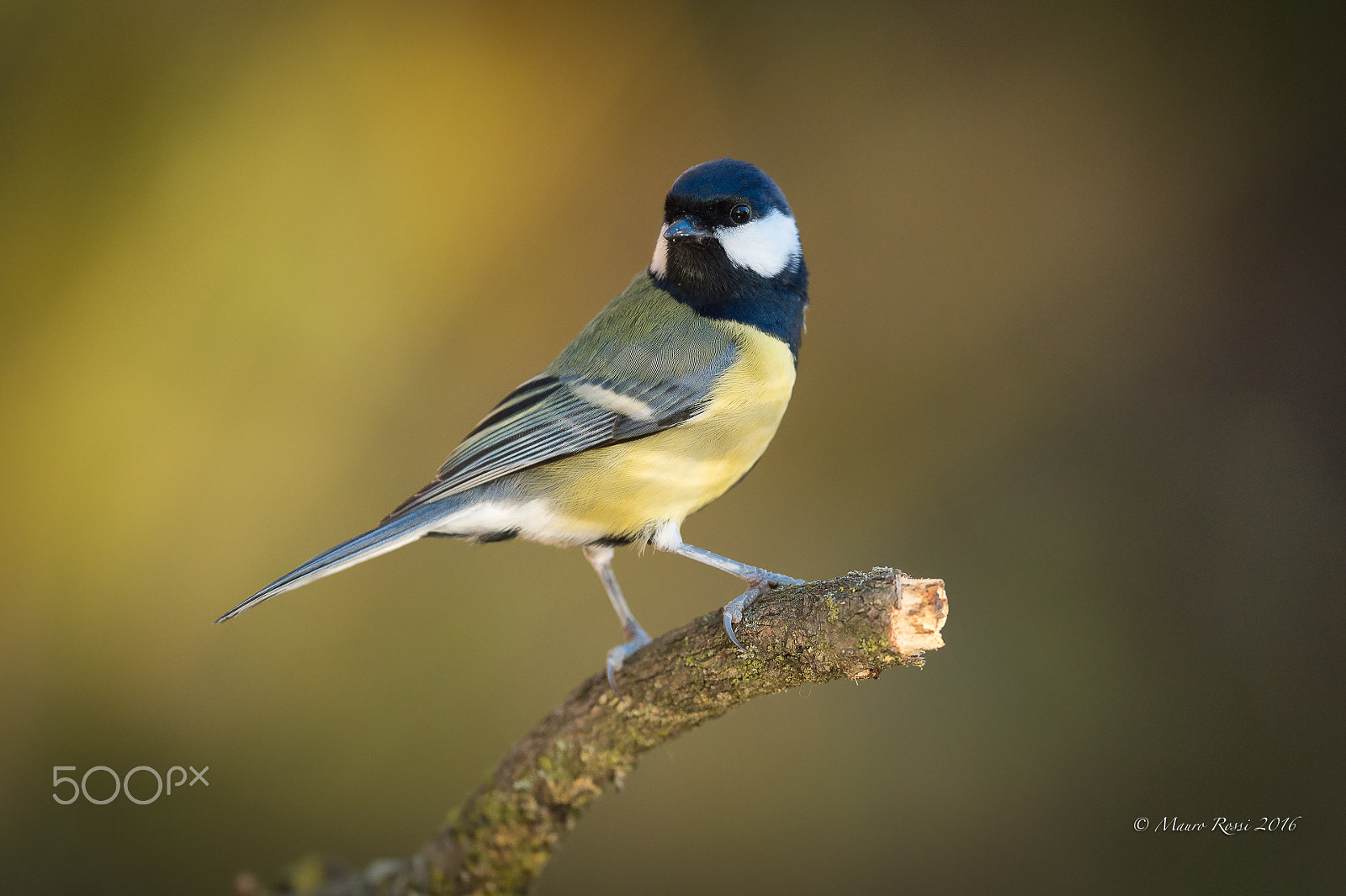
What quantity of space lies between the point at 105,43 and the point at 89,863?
2609 millimetres

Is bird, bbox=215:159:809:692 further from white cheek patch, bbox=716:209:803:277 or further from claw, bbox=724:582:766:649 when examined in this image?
claw, bbox=724:582:766:649

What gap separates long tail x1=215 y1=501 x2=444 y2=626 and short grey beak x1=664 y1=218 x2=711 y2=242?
720mm

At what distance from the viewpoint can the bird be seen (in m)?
2.07

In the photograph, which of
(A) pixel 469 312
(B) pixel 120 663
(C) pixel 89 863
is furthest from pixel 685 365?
(C) pixel 89 863

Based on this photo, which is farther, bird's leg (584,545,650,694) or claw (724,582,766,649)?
bird's leg (584,545,650,694)

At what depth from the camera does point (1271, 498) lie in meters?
3.28

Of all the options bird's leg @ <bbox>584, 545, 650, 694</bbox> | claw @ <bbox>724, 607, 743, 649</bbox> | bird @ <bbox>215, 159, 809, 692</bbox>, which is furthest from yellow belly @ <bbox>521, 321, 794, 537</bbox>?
claw @ <bbox>724, 607, 743, 649</bbox>

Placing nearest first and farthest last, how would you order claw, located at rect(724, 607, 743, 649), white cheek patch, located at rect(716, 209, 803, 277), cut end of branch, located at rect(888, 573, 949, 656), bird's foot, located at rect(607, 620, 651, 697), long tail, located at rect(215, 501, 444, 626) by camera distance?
cut end of branch, located at rect(888, 573, 949, 656) < claw, located at rect(724, 607, 743, 649) < long tail, located at rect(215, 501, 444, 626) < bird's foot, located at rect(607, 620, 651, 697) < white cheek patch, located at rect(716, 209, 803, 277)

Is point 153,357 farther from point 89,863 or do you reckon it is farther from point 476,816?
point 476,816

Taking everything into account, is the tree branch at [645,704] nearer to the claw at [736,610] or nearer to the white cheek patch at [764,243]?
the claw at [736,610]

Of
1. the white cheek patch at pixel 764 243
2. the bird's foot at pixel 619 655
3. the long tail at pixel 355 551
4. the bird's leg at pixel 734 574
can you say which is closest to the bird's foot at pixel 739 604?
the bird's leg at pixel 734 574

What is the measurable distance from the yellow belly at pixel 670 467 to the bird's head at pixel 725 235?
0.18 meters

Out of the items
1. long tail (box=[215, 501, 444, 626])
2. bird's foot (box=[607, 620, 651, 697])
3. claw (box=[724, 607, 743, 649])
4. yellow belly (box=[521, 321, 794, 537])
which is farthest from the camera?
yellow belly (box=[521, 321, 794, 537])

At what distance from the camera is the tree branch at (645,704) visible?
1.50 m
